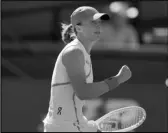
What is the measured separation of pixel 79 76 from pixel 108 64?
342cm

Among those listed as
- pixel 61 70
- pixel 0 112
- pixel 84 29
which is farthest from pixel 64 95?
pixel 0 112

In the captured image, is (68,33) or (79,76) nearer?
(79,76)

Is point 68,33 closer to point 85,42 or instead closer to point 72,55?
point 85,42

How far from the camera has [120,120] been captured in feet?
12.0

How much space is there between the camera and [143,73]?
6246 mm

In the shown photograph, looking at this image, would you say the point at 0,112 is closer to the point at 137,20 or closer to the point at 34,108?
the point at 34,108

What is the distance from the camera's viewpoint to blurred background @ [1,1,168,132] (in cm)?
612

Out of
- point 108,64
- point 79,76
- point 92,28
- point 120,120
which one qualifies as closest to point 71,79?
point 79,76

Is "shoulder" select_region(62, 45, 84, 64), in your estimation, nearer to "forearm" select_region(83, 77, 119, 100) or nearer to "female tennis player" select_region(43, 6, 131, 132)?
"female tennis player" select_region(43, 6, 131, 132)

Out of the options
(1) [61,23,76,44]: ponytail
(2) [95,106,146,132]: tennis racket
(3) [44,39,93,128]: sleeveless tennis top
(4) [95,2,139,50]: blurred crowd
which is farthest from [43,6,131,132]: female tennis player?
(4) [95,2,139,50]: blurred crowd

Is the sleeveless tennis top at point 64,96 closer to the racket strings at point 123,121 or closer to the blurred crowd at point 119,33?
the racket strings at point 123,121

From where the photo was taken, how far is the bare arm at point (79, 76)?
293 cm

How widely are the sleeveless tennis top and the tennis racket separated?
45 centimetres

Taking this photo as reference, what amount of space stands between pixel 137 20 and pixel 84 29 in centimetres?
353
